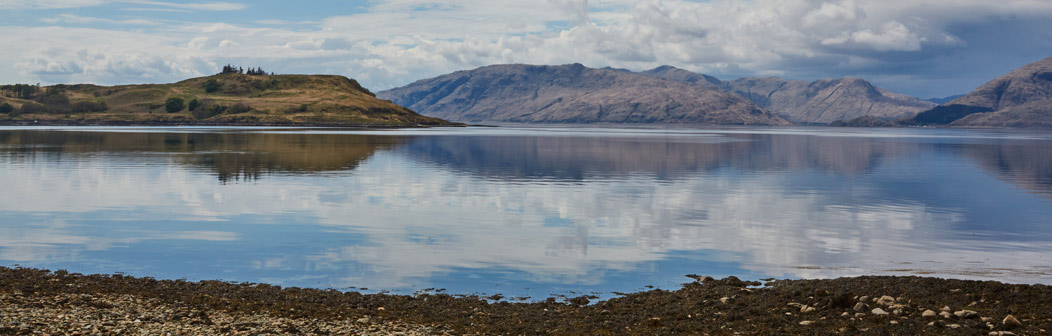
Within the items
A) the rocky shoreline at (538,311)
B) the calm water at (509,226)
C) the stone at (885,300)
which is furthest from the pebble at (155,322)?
the stone at (885,300)

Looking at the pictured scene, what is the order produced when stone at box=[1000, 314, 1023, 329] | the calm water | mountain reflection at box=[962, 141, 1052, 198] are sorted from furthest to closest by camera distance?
mountain reflection at box=[962, 141, 1052, 198], the calm water, stone at box=[1000, 314, 1023, 329]

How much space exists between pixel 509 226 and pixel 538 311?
19008 millimetres

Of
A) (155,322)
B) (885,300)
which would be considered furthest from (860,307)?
(155,322)

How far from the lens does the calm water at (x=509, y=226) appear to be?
29.8 meters

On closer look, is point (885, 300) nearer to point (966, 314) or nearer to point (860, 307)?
point (860, 307)

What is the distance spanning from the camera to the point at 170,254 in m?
32.6

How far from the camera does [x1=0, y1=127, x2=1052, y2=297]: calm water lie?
29.8m

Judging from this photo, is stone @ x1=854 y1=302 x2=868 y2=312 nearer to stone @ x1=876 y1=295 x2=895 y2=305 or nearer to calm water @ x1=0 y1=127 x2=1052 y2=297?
stone @ x1=876 y1=295 x2=895 y2=305

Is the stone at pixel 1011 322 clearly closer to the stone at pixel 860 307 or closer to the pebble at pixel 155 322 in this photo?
the stone at pixel 860 307

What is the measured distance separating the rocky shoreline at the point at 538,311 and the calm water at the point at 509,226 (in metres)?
2.97

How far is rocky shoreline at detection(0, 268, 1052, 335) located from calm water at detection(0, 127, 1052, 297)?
A: 2971mm

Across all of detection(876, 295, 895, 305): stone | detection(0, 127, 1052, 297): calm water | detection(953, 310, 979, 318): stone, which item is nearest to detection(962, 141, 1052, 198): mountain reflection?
detection(0, 127, 1052, 297): calm water

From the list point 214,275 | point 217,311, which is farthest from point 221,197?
point 217,311

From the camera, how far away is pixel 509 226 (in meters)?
41.5
